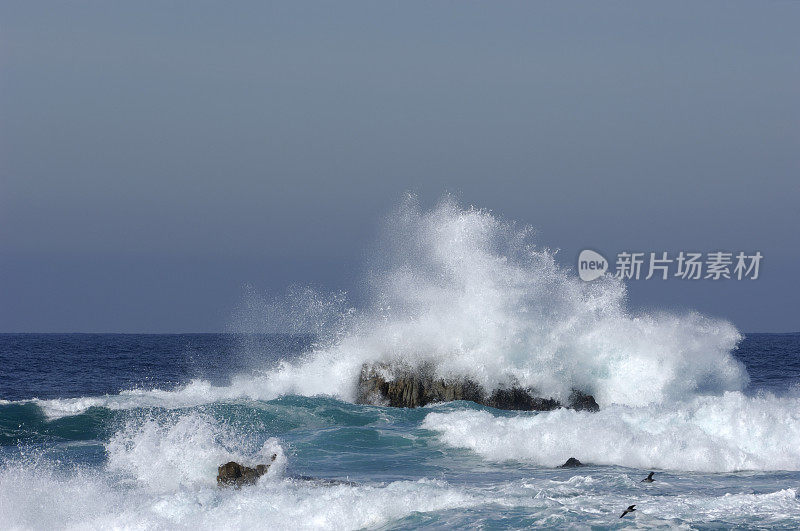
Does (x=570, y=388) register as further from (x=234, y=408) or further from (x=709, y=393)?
(x=234, y=408)

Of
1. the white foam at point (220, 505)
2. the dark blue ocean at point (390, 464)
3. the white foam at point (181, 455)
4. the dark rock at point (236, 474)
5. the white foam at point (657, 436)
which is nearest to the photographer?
the white foam at point (220, 505)

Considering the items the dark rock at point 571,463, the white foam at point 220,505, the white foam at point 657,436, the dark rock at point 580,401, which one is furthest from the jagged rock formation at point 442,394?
the white foam at point 220,505

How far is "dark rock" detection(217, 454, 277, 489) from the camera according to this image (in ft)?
37.6

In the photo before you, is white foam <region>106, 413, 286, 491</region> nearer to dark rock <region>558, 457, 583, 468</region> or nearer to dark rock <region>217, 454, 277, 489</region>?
dark rock <region>217, 454, 277, 489</region>

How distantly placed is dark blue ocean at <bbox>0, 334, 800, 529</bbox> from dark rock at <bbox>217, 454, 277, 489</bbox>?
0.72 ft

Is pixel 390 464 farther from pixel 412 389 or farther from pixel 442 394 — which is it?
pixel 442 394

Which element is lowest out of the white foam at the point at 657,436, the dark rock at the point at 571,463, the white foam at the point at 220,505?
the white foam at the point at 220,505

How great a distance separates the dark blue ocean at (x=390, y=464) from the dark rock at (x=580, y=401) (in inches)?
80.7

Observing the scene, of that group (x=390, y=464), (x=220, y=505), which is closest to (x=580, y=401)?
(x=390, y=464)

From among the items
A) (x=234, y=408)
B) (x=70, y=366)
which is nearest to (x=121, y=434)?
(x=234, y=408)

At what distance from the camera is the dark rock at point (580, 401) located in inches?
786

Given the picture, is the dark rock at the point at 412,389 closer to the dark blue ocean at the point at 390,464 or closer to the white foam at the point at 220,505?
the dark blue ocean at the point at 390,464

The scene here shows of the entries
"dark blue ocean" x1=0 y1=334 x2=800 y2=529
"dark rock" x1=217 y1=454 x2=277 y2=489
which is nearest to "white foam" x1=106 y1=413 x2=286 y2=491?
"dark blue ocean" x1=0 y1=334 x2=800 y2=529

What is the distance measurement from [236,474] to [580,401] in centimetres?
1072
